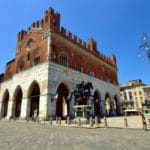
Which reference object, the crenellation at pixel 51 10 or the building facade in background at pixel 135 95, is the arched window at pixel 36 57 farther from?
the building facade in background at pixel 135 95

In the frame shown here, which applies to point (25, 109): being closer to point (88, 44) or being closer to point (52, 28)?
point (52, 28)

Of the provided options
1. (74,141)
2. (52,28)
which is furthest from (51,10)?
(74,141)

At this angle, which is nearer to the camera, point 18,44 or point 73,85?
point 73,85

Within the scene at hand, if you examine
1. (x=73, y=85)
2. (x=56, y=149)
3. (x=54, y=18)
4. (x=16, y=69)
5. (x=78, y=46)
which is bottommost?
(x=56, y=149)

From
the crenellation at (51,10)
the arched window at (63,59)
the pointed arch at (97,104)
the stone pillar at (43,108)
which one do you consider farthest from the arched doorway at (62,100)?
the crenellation at (51,10)

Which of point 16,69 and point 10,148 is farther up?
point 16,69

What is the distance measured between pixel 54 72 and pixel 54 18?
8892 mm

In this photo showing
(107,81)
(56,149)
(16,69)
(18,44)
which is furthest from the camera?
(107,81)

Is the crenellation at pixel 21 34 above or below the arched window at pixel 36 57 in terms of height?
above

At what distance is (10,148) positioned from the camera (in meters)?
4.73

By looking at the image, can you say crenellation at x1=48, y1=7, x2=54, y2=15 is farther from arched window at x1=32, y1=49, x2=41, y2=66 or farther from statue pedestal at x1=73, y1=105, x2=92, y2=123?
statue pedestal at x1=73, y1=105, x2=92, y2=123

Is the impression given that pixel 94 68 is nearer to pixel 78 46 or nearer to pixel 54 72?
pixel 78 46

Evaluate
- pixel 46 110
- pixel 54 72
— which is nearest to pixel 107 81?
pixel 54 72

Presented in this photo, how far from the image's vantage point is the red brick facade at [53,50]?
2128 cm
